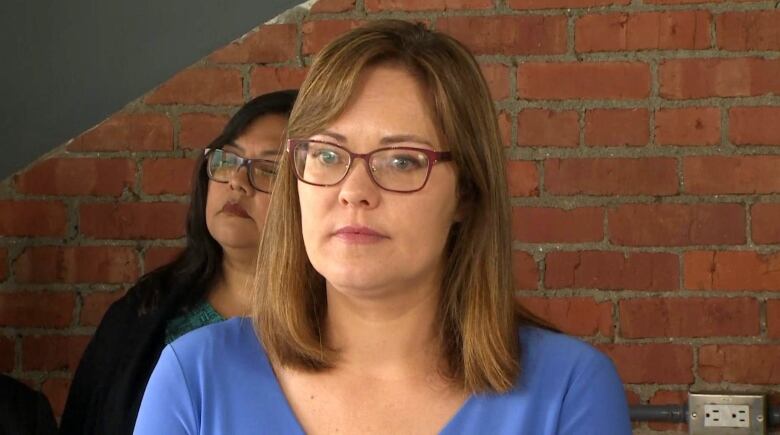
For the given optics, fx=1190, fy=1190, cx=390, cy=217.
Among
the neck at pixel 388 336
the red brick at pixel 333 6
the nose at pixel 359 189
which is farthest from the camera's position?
the red brick at pixel 333 6

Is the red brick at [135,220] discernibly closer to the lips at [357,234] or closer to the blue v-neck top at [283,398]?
the blue v-neck top at [283,398]

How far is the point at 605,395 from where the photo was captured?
1421 mm

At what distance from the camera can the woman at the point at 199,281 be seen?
92.7 inches

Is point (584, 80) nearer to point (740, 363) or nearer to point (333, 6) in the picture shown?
point (333, 6)

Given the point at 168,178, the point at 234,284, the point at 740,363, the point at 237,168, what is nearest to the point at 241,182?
the point at 237,168

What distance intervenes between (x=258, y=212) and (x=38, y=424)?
0.60 metres

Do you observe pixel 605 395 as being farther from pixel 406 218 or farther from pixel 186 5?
pixel 186 5

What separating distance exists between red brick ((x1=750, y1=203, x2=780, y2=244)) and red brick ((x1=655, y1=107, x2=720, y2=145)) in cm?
16

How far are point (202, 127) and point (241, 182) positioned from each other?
32cm

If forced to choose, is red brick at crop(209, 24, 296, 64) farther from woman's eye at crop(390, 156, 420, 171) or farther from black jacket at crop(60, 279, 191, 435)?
woman's eye at crop(390, 156, 420, 171)

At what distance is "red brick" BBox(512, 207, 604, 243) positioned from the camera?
8.22 feet

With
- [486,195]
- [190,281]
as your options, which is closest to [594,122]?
[190,281]

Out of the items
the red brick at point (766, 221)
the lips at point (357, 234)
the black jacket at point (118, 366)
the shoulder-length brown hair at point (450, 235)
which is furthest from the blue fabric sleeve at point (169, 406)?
the red brick at point (766, 221)

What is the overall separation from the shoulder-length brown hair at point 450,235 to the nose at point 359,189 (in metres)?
0.08
